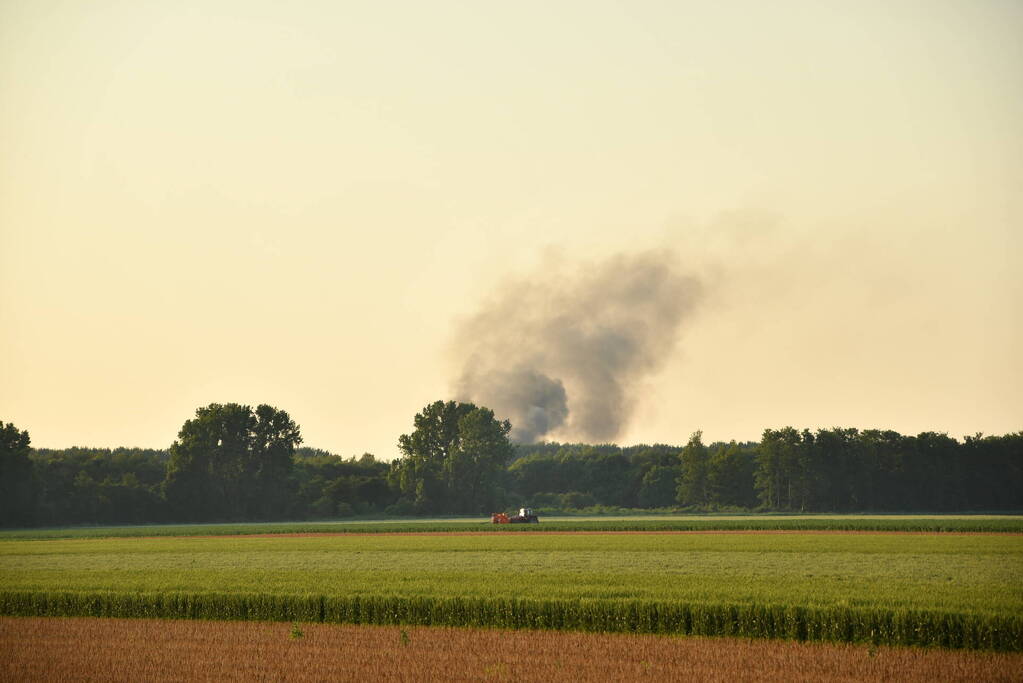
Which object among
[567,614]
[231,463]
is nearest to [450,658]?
[567,614]

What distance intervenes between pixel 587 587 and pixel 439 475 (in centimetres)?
11217

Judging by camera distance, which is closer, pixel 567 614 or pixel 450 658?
pixel 450 658

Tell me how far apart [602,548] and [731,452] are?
333 feet

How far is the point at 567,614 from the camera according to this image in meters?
35.1

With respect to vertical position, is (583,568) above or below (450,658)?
above

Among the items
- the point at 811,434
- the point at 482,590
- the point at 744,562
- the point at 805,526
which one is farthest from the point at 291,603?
the point at 811,434

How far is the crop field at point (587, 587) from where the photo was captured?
32500 millimetres

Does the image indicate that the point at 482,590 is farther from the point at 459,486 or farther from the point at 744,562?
the point at 459,486

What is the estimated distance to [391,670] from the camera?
93.2 ft

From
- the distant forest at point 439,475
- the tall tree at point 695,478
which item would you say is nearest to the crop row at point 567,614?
the distant forest at point 439,475

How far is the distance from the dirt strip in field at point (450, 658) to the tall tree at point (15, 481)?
92066 millimetres

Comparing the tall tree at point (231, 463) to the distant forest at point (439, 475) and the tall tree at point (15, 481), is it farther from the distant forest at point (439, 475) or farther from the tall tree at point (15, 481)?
the tall tree at point (15, 481)

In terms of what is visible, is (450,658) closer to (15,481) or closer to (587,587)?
(587,587)

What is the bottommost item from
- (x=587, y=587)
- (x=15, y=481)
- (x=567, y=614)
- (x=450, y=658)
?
(x=450, y=658)
